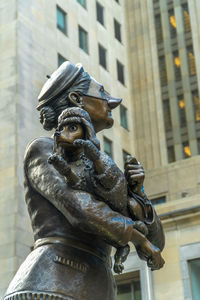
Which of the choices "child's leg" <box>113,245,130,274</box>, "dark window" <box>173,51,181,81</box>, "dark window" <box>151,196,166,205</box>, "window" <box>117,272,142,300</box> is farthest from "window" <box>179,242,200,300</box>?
"dark window" <box>173,51,181,81</box>

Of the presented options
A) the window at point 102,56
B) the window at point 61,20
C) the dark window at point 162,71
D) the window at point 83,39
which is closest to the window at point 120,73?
the window at point 102,56

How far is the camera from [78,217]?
3389 millimetres

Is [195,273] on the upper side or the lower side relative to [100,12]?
lower

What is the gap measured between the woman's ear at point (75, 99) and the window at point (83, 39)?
3503cm

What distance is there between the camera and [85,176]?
3629 millimetres

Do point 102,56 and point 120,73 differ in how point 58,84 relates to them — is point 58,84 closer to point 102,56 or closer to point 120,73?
point 102,56

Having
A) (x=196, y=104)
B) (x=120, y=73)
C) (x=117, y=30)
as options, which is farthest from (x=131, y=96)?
(x=196, y=104)

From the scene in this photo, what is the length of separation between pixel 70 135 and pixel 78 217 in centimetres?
54

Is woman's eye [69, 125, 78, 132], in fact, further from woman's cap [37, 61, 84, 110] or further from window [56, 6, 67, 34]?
window [56, 6, 67, 34]

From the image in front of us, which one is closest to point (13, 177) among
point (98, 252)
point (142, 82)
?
point (142, 82)

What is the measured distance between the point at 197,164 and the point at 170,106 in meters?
12.3

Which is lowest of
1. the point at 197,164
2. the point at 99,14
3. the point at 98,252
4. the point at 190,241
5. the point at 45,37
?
the point at 98,252

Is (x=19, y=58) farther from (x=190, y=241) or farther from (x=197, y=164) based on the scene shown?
(x=190, y=241)

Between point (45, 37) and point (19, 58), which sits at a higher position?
point (45, 37)
